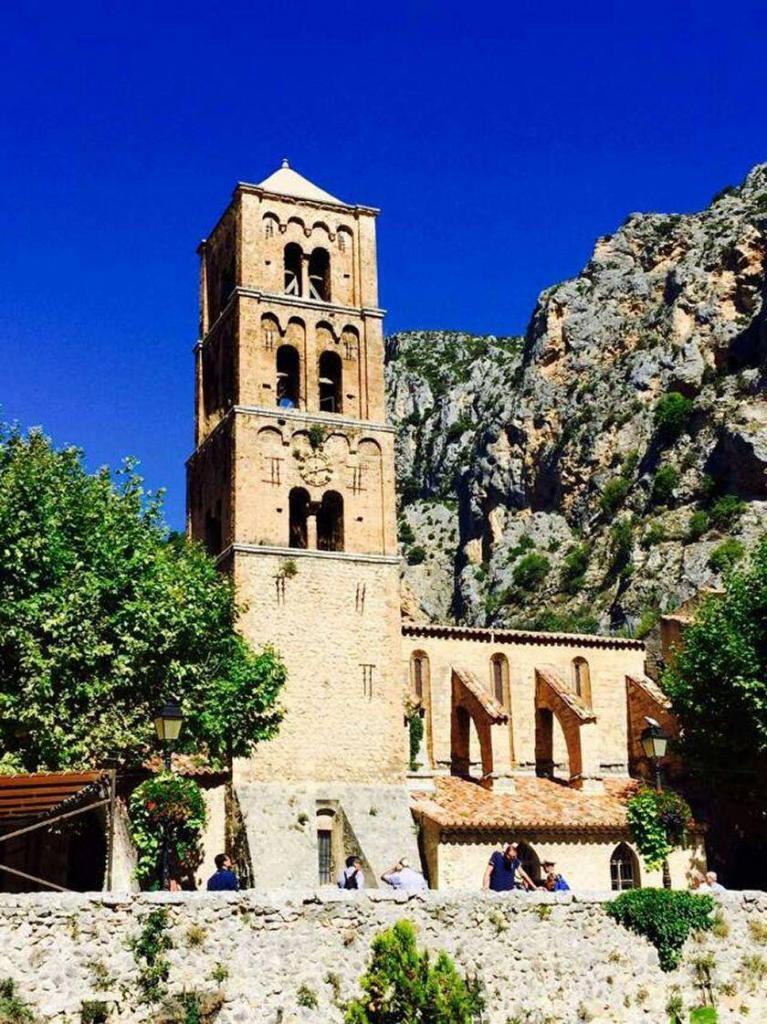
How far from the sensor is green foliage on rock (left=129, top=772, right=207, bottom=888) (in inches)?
1057

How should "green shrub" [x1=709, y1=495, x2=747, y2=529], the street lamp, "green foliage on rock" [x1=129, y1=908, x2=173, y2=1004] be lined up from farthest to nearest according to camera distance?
"green shrub" [x1=709, y1=495, x2=747, y2=529]
the street lamp
"green foliage on rock" [x1=129, y1=908, x2=173, y2=1004]

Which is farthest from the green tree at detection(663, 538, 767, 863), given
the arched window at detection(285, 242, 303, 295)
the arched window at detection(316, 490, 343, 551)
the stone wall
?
the arched window at detection(285, 242, 303, 295)

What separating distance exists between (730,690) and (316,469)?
14394mm

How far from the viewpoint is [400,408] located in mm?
123875

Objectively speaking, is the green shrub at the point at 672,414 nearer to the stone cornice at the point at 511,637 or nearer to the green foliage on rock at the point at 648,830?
the stone cornice at the point at 511,637

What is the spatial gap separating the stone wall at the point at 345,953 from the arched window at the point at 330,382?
75.2 ft

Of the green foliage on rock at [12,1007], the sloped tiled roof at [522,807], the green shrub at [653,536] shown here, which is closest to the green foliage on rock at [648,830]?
the sloped tiled roof at [522,807]

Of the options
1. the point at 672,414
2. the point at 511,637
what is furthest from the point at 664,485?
the point at 511,637

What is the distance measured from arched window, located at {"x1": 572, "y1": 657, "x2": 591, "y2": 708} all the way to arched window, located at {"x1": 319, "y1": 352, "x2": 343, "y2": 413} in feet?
40.7

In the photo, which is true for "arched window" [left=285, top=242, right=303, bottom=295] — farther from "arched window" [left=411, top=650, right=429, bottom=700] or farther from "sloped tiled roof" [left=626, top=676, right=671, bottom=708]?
"sloped tiled roof" [left=626, top=676, right=671, bottom=708]

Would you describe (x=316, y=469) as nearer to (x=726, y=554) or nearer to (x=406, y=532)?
(x=726, y=554)

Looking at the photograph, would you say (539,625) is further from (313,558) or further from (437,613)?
(313,558)

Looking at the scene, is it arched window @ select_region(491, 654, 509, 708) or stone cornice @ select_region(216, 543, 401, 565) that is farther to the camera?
arched window @ select_region(491, 654, 509, 708)

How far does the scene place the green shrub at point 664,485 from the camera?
8039 centimetres
